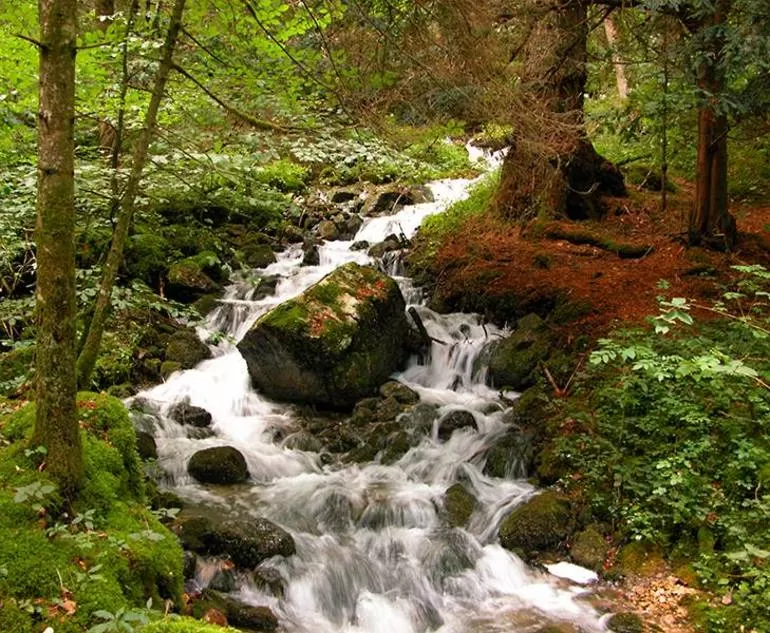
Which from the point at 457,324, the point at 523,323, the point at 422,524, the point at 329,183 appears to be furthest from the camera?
the point at 329,183

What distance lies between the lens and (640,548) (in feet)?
18.4

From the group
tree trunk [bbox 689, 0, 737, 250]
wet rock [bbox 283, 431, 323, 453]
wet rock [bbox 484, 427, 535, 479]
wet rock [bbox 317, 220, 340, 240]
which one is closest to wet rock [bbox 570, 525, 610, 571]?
wet rock [bbox 484, 427, 535, 479]

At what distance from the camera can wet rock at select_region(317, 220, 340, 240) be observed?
45.9 feet

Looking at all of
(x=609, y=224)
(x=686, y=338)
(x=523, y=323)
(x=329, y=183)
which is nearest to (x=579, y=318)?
(x=523, y=323)

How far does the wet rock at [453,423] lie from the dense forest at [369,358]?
4 centimetres

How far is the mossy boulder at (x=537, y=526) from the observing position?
593 centimetres

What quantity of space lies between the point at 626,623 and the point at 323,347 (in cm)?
476

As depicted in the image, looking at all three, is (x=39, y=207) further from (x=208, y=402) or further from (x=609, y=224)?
(x=609, y=224)

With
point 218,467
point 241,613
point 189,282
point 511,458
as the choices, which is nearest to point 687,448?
point 511,458

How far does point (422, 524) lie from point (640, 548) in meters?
2.00

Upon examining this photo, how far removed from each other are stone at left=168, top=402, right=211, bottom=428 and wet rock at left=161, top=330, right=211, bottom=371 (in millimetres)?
1113

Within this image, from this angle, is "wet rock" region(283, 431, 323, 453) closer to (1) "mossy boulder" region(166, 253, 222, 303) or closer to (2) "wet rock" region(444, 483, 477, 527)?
(2) "wet rock" region(444, 483, 477, 527)

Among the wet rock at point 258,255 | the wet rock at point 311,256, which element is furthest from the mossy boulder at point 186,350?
the wet rock at point 311,256

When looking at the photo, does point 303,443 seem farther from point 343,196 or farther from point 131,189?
point 343,196
